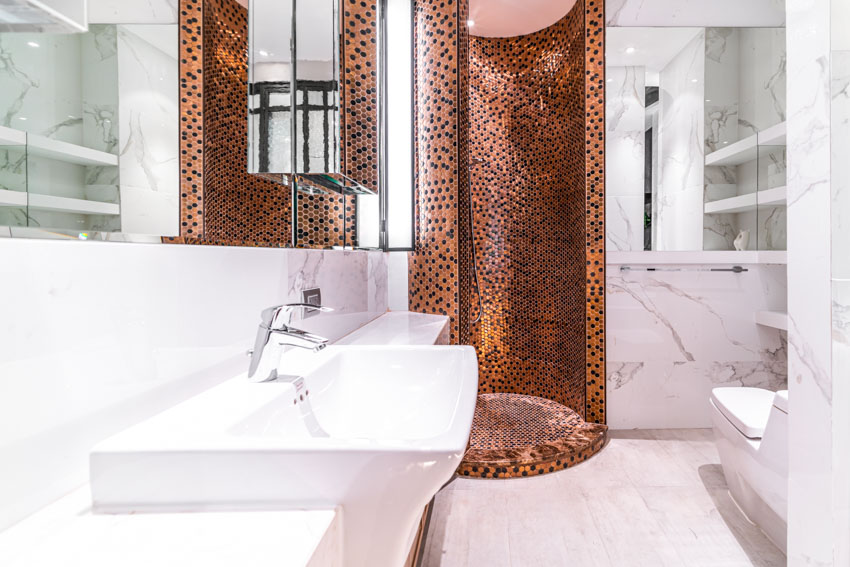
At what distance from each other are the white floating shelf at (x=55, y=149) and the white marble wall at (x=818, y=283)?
1.45 metres

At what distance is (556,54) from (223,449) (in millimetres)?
3480

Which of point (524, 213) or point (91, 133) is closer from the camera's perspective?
point (91, 133)

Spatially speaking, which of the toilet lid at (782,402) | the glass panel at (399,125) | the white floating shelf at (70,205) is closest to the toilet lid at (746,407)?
the toilet lid at (782,402)

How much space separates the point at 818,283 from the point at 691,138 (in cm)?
214

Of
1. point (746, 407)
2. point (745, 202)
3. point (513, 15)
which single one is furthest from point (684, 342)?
point (513, 15)

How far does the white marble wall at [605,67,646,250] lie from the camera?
2.95m

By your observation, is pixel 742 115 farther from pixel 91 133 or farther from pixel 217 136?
pixel 91 133

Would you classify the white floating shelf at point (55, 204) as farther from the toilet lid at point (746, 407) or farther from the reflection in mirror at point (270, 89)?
the toilet lid at point (746, 407)

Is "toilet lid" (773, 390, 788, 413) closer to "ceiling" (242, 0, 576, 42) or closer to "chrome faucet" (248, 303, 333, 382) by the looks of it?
"chrome faucet" (248, 303, 333, 382)

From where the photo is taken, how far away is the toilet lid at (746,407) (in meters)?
1.82

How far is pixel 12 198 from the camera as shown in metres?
0.52

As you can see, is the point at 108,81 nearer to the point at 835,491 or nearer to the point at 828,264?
the point at 828,264

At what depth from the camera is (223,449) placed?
Result: 0.55 m

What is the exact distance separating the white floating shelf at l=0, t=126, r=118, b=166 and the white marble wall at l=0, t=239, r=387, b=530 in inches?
4.3
